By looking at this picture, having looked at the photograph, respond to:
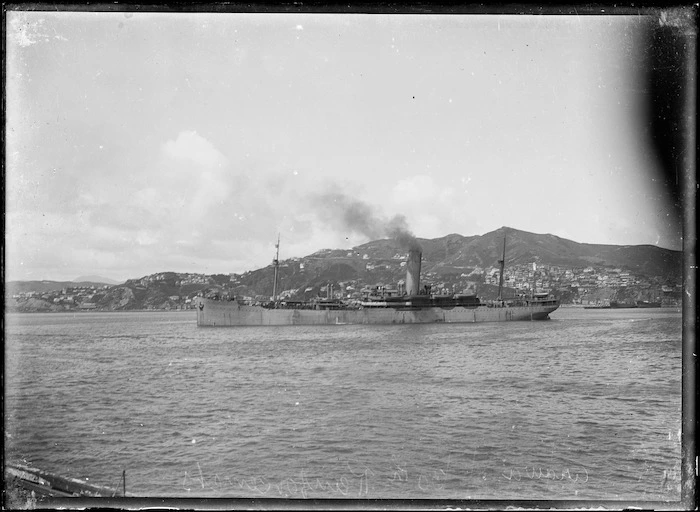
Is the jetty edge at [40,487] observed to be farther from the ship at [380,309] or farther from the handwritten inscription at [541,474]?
the ship at [380,309]

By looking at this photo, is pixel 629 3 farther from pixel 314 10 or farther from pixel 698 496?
pixel 698 496

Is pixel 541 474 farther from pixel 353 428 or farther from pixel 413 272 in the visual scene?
pixel 413 272

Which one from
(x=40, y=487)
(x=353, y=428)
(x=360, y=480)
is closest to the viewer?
(x=40, y=487)

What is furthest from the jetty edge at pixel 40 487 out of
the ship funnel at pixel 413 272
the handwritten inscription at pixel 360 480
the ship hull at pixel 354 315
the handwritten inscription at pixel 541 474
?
the ship hull at pixel 354 315

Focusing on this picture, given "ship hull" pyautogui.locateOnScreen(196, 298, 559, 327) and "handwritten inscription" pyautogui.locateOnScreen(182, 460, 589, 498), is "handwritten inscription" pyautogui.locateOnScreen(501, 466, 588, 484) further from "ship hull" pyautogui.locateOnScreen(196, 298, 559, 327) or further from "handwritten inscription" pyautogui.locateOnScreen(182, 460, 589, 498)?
"ship hull" pyautogui.locateOnScreen(196, 298, 559, 327)

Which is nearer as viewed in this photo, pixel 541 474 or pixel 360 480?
pixel 541 474

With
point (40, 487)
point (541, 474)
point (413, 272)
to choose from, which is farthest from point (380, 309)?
point (40, 487)
